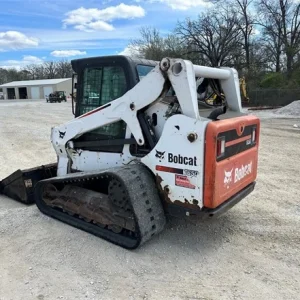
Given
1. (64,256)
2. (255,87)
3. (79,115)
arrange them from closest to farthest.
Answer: (64,256) < (79,115) < (255,87)

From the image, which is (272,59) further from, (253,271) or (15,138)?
(253,271)

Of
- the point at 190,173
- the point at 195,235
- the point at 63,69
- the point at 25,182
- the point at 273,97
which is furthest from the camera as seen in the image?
the point at 63,69

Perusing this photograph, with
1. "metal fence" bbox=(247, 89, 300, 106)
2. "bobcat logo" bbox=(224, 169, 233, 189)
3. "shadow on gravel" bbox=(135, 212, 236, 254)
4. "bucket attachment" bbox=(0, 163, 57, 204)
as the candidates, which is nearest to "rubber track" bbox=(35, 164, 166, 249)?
"shadow on gravel" bbox=(135, 212, 236, 254)

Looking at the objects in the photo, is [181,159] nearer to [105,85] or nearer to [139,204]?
[139,204]

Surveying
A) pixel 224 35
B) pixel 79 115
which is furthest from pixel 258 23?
pixel 79 115

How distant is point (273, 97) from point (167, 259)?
2609cm

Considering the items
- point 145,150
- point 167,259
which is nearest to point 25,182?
point 145,150

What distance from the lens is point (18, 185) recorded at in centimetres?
502

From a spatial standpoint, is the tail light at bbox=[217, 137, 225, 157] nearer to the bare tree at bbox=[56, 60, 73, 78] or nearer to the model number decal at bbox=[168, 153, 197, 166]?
the model number decal at bbox=[168, 153, 197, 166]

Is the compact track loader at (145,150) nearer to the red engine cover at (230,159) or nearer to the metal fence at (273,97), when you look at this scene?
the red engine cover at (230,159)

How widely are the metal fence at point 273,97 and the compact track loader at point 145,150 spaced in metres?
24.2

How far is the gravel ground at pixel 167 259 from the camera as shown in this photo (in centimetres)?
297

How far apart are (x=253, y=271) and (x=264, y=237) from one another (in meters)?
0.77

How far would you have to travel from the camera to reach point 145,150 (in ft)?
12.6
